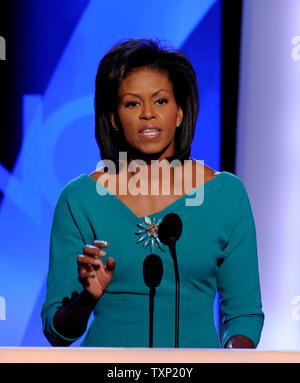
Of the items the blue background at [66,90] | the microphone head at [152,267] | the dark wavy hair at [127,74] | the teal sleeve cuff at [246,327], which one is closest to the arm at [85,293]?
the microphone head at [152,267]

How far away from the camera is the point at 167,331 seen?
1560 mm

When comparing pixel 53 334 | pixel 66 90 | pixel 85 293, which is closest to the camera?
pixel 85 293

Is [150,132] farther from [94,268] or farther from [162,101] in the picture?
[94,268]

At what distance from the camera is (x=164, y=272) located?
1.58 meters

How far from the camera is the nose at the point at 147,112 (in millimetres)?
1636

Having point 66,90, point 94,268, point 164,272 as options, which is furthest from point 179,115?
point 66,90

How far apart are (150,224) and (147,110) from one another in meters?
0.31

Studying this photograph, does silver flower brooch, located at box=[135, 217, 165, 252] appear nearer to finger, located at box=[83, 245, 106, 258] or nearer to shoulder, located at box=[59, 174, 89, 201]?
shoulder, located at box=[59, 174, 89, 201]

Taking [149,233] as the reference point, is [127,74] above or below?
above

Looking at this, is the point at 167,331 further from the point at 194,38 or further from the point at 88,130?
the point at 194,38

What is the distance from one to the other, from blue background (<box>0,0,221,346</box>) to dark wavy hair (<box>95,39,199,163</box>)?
0.62m

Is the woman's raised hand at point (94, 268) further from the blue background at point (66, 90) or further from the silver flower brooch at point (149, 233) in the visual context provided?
the blue background at point (66, 90)

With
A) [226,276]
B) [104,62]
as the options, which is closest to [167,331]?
[226,276]

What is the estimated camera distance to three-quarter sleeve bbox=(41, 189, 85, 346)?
1527 millimetres
